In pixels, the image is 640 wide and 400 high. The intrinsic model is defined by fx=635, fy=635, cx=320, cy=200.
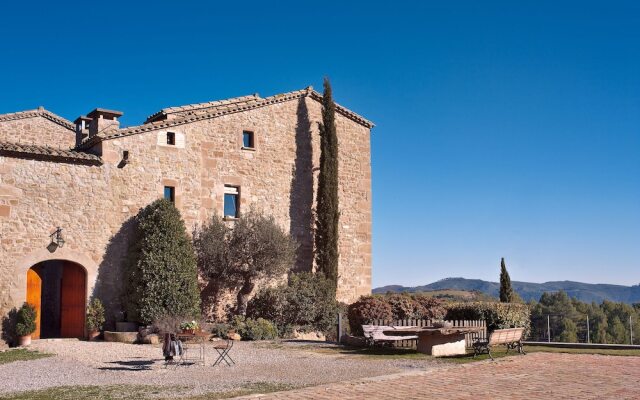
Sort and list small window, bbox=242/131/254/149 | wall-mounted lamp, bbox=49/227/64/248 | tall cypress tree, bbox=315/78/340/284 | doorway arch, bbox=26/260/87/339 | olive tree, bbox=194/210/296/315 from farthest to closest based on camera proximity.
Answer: tall cypress tree, bbox=315/78/340/284 → small window, bbox=242/131/254/149 → olive tree, bbox=194/210/296/315 → doorway arch, bbox=26/260/87/339 → wall-mounted lamp, bbox=49/227/64/248

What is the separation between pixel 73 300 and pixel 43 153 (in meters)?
5.06

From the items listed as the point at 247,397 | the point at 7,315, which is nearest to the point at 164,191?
the point at 7,315

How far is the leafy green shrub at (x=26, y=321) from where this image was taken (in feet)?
61.7

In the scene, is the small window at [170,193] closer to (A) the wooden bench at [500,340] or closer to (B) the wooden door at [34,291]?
(B) the wooden door at [34,291]

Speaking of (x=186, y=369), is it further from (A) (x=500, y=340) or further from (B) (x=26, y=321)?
(A) (x=500, y=340)

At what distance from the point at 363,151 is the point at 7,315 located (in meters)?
16.2

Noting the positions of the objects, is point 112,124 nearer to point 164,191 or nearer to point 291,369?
point 164,191

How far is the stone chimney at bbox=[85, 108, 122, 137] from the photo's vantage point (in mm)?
23288

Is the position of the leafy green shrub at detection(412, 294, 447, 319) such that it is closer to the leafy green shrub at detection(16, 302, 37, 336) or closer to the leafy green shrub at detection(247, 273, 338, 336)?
the leafy green shrub at detection(247, 273, 338, 336)

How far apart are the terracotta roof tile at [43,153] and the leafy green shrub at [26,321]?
4.72 meters

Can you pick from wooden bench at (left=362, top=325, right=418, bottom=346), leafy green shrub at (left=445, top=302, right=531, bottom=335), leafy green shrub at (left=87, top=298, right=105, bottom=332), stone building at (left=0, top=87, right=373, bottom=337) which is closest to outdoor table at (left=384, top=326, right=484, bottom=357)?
wooden bench at (left=362, top=325, right=418, bottom=346)

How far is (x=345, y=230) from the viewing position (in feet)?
91.8

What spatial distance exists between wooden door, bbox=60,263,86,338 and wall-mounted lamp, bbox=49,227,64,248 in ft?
4.36

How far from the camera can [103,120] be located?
76.8ft
